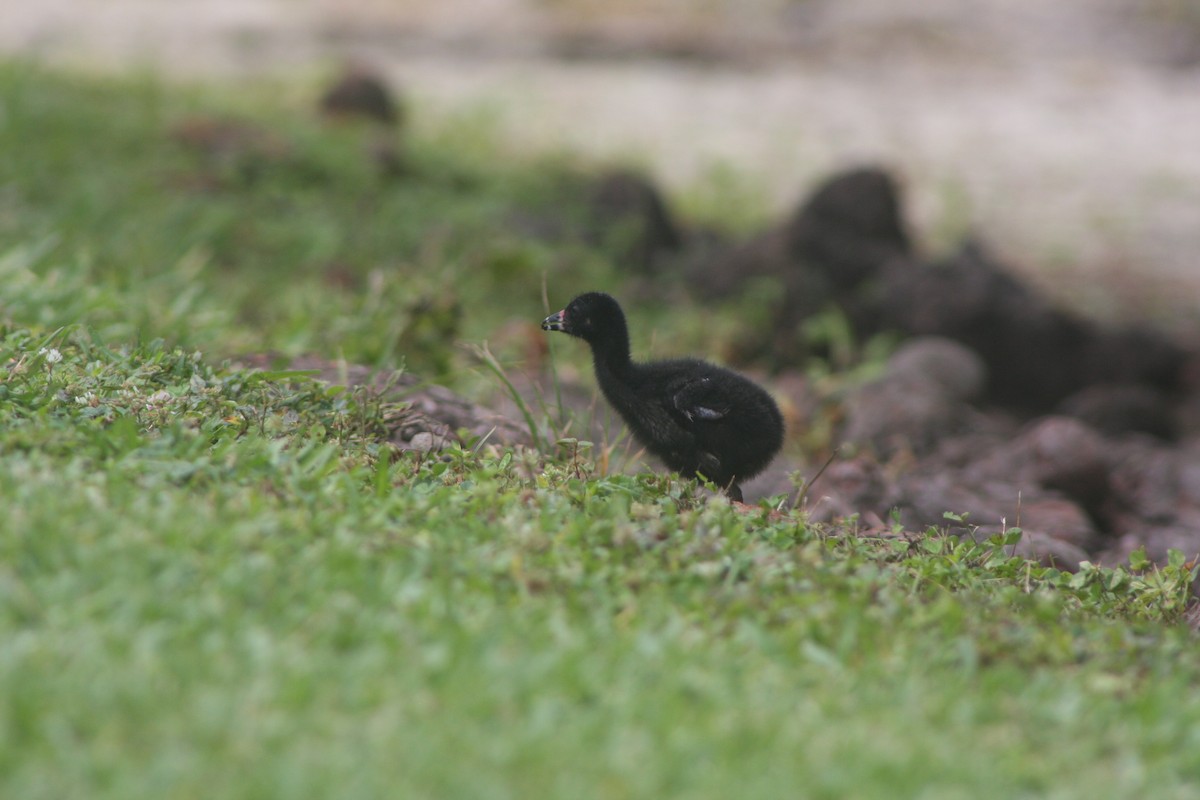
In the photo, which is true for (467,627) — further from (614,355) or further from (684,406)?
(614,355)

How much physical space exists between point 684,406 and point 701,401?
0.06m

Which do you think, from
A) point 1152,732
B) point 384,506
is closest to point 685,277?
point 384,506

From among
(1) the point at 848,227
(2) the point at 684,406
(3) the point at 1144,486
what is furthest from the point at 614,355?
(1) the point at 848,227

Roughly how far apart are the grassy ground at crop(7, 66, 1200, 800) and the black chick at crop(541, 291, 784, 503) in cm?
19

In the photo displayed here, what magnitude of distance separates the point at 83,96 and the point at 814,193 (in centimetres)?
629

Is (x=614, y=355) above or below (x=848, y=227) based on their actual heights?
above

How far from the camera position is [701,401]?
180 inches

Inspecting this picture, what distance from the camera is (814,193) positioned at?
10234mm

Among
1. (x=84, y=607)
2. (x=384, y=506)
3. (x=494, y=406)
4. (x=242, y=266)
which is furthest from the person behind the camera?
(x=242, y=266)

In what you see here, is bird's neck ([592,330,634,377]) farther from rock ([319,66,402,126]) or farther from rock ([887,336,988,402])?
rock ([319,66,402,126])

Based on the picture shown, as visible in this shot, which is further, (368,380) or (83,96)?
(83,96)

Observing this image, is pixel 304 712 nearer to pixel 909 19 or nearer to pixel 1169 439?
pixel 1169 439

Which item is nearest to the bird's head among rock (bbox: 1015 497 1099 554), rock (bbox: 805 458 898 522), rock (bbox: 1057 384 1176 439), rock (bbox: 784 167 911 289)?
rock (bbox: 805 458 898 522)

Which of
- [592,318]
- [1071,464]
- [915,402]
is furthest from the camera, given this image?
[915,402]
